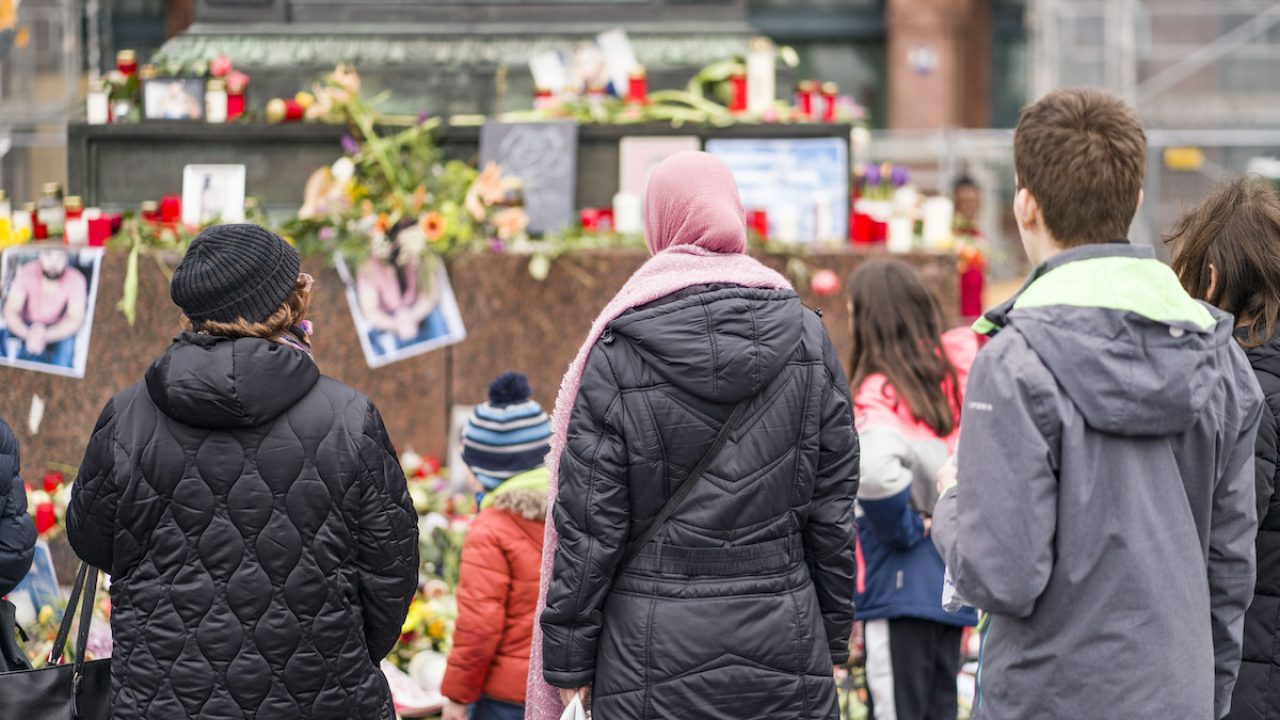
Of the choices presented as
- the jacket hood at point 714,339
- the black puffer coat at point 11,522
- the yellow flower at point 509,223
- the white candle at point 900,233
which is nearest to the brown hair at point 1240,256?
the jacket hood at point 714,339

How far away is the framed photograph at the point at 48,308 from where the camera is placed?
5.80 m

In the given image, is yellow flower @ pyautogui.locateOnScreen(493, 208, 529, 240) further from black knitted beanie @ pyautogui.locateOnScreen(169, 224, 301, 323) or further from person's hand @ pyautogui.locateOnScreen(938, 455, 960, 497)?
person's hand @ pyautogui.locateOnScreen(938, 455, 960, 497)

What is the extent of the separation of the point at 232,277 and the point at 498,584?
106 cm

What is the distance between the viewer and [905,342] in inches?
160

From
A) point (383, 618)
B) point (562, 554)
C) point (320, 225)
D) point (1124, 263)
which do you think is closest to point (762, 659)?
point (562, 554)

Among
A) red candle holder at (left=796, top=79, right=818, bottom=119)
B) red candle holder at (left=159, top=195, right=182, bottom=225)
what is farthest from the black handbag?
red candle holder at (left=796, top=79, right=818, bottom=119)

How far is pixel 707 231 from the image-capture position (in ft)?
9.84

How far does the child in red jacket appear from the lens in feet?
11.7

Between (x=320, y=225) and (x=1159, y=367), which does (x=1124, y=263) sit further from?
(x=320, y=225)

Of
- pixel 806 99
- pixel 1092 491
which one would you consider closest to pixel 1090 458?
pixel 1092 491

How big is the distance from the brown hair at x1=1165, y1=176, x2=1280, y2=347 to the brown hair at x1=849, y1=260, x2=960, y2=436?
918mm

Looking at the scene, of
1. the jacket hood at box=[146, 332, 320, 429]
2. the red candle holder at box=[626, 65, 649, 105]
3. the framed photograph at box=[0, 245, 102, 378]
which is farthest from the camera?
the red candle holder at box=[626, 65, 649, 105]

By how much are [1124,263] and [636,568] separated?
1.08 meters

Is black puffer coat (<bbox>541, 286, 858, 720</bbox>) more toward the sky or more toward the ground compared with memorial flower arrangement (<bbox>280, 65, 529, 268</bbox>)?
more toward the ground
